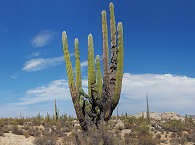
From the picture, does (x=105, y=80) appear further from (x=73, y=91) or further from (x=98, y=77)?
(x=73, y=91)

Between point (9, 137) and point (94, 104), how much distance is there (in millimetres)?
7267

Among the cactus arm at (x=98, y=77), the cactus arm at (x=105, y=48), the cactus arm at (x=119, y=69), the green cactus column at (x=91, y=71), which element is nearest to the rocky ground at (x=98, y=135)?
the cactus arm at (x=119, y=69)

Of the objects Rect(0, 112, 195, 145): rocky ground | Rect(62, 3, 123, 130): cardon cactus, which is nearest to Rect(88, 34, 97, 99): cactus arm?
Rect(62, 3, 123, 130): cardon cactus

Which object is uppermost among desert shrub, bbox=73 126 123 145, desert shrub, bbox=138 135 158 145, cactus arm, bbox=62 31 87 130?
cactus arm, bbox=62 31 87 130

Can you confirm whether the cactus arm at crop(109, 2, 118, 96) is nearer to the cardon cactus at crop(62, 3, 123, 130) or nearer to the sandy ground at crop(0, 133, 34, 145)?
the cardon cactus at crop(62, 3, 123, 130)

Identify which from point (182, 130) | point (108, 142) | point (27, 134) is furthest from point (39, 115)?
point (108, 142)

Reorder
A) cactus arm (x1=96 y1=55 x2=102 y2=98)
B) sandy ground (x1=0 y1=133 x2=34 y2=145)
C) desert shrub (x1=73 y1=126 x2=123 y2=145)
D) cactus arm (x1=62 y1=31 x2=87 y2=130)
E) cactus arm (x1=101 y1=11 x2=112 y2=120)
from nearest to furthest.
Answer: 1. desert shrub (x1=73 y1=126 x2=123 y2=145)
2. cactus arm (x1=101 y1=11 x2=112 y2=120)
3. cactus arm (x1=62 y1=31 x2=87 y2=130)
4. cactus arm (x1=96 y1=55 x2=102 y2=98)
5. sandy ground (x1=0 y1=133 x2=34 y2=145)

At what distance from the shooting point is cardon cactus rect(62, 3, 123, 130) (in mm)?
10578

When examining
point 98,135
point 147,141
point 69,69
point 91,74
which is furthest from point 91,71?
point 147,141

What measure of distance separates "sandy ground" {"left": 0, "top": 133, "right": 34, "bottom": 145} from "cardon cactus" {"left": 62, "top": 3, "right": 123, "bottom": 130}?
5.10 meters

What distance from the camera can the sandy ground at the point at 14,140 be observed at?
45.0ft

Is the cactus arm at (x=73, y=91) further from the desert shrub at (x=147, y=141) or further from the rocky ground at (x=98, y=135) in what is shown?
the desert shrub at (x=147, y=141)

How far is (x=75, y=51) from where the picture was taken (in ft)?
38.0

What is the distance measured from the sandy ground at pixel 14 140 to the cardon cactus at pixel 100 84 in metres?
5.10
